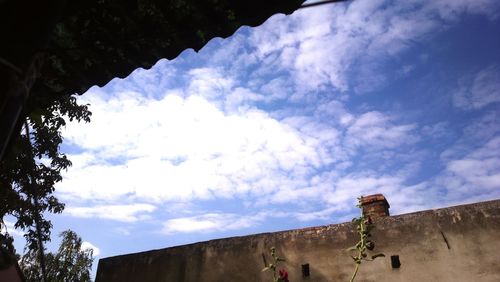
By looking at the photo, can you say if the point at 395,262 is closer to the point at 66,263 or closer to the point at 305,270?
the point at 305,270

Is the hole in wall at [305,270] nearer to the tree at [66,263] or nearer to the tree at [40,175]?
the tree at [40,175]

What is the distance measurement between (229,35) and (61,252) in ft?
75.4

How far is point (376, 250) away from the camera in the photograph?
6824 millimetres

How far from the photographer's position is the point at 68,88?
2.59 metres

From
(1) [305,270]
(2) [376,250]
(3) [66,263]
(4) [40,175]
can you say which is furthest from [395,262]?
(3) [66,263]

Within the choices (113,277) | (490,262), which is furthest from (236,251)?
(490,262)

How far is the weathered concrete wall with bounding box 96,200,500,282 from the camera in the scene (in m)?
6.21

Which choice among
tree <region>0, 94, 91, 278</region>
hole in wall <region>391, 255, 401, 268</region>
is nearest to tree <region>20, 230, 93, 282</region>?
tree <region>0, 94, 91, 278</region>

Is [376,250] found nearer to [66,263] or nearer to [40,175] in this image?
[40,175]

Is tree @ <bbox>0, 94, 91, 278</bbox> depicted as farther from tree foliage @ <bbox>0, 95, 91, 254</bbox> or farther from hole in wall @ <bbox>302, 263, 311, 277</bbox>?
hole in wall @ <bbox>302, 263, 311, 277</bbox>

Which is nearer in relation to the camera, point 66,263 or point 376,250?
point 376,250

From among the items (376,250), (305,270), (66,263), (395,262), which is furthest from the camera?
(66,263)

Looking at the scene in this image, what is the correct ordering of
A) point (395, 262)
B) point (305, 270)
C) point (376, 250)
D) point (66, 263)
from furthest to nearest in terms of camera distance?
point (66, 263), point (305, 270), point (376, 250), point (395, 262)

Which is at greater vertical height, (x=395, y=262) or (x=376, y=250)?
(x=376, y=250)
